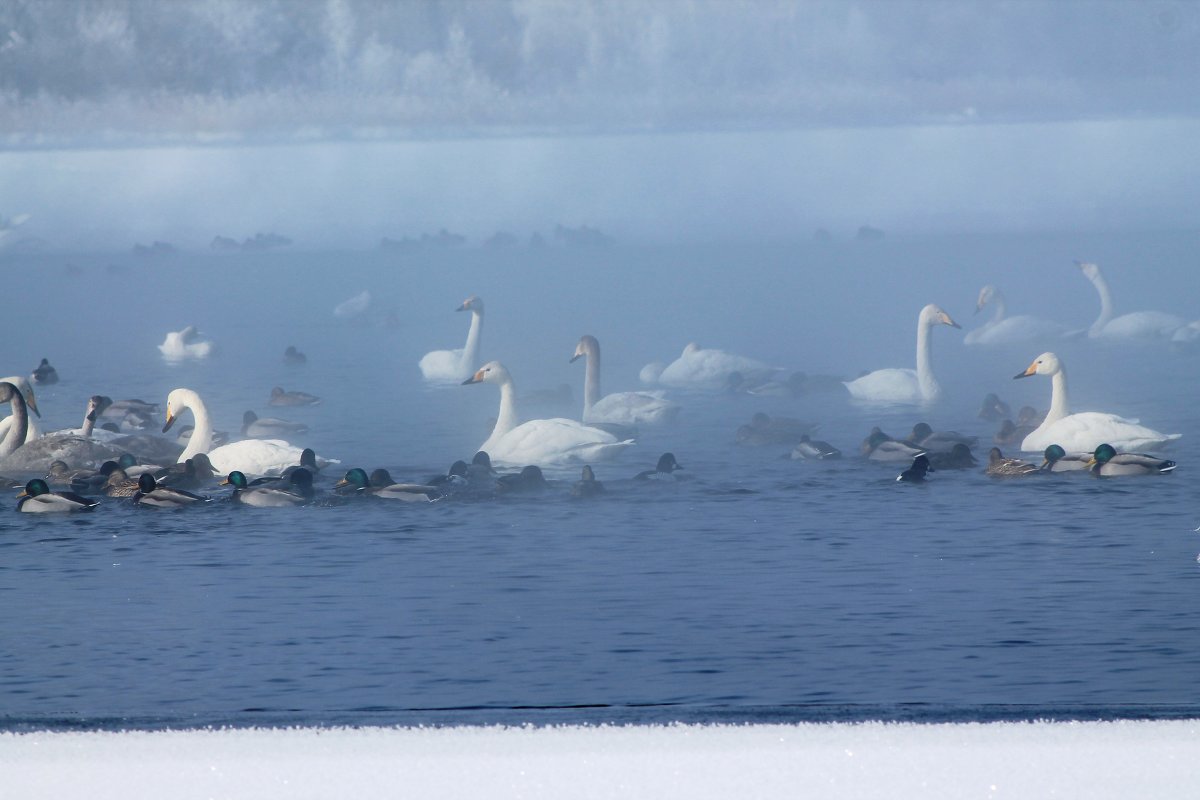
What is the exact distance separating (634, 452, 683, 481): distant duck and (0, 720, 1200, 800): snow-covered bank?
1579mm

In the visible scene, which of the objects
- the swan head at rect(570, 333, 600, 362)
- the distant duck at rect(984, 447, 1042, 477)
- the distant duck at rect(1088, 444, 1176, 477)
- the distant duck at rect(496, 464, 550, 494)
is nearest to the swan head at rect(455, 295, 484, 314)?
the swan head at rect(570, 333, 600, 362)

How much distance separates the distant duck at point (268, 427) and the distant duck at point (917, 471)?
1935 millimetres

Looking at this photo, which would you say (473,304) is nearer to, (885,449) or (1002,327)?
(885,449)

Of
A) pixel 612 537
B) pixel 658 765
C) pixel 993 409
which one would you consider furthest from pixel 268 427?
pixel 993 409

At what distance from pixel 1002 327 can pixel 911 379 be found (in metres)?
0.37

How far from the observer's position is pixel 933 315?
5.59 metres

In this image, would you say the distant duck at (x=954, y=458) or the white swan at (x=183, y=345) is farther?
the distant duck at (x=954, y=458)

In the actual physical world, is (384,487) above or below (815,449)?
below

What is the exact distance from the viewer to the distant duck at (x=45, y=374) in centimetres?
518

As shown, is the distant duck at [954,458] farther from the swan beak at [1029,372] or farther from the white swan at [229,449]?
the white swan at [229,449]

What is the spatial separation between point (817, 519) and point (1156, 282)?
135cm

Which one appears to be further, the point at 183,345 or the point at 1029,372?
the point at 1029,372

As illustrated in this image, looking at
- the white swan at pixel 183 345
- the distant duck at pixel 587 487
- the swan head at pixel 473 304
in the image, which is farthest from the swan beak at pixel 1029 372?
the white swan at pixel 183 345

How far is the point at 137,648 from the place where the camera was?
4270 millimetres
